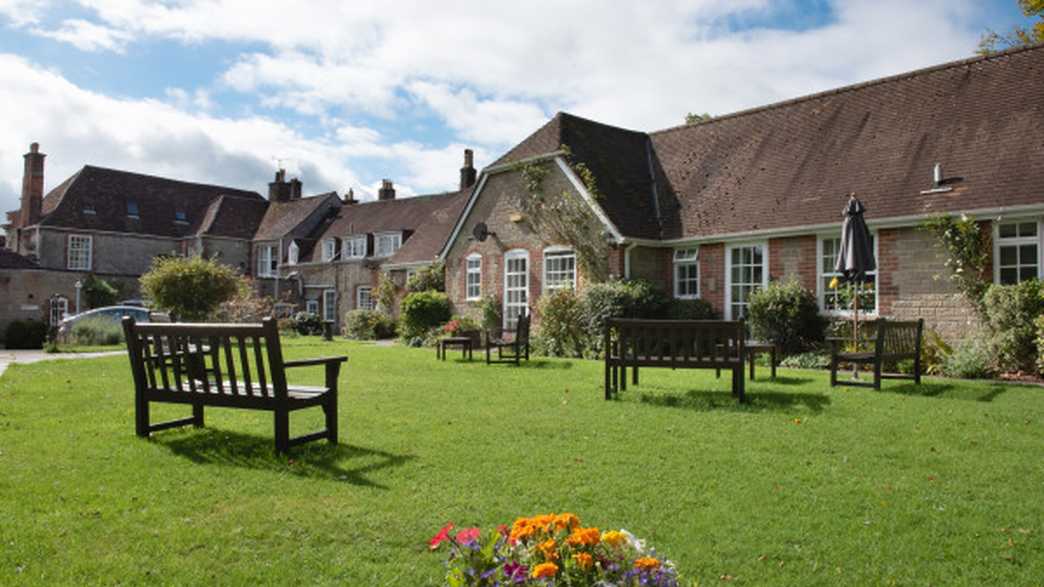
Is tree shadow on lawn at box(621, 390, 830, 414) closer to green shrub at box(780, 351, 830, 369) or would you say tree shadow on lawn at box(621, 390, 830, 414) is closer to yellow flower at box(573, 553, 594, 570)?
green shrub at box(780, 351, 830, 369)

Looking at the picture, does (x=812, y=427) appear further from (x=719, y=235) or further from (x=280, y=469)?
(x=719, y=235)

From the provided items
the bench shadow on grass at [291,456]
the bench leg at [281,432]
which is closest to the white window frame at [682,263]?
the bench shadow on grass at [291,456]

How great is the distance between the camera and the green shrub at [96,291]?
38.6m

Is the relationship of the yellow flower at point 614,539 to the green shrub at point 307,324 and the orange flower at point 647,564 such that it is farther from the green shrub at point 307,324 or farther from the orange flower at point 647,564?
the green shrub at point 307,324

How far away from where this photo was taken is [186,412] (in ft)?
27.5

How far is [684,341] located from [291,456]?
5160 mm

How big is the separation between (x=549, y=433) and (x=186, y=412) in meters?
4.16

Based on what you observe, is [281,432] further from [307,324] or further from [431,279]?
[307,324]

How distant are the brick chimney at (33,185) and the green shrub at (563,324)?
35118 millimetres

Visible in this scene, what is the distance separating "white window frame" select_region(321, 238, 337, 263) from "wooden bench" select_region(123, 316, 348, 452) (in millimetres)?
34444

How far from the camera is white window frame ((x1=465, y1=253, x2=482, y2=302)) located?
78.4 feet

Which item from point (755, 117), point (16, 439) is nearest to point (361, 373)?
point (16, 439)

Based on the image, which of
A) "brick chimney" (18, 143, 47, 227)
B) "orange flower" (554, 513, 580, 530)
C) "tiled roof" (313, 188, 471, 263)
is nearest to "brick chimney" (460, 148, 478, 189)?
"tiled roof" (313, 188, 471, 263)

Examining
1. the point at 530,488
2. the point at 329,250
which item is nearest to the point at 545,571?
the point at 530,488
